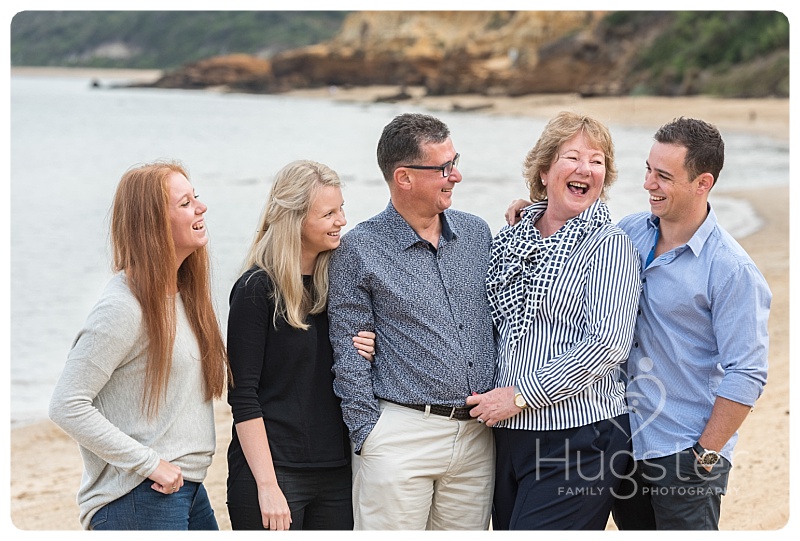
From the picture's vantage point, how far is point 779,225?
14.1 meters

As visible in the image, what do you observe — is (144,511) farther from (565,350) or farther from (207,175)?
(207,175)

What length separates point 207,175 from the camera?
25.9 m

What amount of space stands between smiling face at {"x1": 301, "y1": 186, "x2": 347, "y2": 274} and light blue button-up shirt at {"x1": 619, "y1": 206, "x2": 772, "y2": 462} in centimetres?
107

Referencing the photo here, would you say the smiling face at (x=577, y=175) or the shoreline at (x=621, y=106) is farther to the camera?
the shoreline at (x=621, y=106)

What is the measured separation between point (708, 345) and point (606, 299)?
16.0 inches

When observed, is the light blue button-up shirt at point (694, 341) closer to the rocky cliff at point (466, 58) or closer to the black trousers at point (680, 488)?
the black trousers at point (680, 488)

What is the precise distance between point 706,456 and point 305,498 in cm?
134

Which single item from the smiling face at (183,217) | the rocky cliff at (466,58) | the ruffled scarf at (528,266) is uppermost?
the rocky cliff at (466,58)

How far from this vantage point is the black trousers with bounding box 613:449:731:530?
9.67 ft

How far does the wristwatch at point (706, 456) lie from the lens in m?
2.93

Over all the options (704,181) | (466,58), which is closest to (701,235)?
(704,181)

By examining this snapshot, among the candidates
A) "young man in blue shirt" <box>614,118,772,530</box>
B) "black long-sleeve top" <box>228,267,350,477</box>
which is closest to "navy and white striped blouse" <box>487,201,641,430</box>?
"young man in blue shirt" <box>614,118,772,530</box>

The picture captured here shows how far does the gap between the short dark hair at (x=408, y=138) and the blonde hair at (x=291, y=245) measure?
0.71ft

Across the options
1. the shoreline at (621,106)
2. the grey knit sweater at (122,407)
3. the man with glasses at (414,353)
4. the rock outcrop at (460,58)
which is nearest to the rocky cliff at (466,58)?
the rock outcrop at (460,58)
